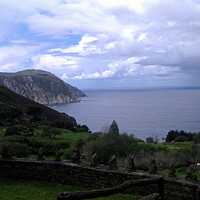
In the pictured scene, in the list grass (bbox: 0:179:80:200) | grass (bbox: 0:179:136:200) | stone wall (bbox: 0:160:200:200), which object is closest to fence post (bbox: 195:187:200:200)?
stone wall (bbox: 0:160:200:200)

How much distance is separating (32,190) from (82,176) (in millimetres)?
2360

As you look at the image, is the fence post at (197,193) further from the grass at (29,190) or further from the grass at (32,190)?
the grass at (29,190)

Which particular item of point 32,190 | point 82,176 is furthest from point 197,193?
point 32,190

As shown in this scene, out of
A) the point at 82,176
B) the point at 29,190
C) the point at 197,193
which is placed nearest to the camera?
the point at 197,193

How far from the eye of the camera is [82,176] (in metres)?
22.5

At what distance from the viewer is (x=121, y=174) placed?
21203 mm

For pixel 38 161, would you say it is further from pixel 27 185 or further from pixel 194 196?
pixel 194 196

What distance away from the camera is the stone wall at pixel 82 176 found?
1900 centimetres

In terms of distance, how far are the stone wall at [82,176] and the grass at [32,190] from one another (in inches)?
17.4

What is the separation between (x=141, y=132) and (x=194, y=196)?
126896 mm

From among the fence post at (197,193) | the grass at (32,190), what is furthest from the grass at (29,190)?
the fence post at (197,193)

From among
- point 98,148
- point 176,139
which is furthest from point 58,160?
point 176,139

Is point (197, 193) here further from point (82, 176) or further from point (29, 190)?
point (29, 190)

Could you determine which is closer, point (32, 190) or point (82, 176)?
point (32, 190)
